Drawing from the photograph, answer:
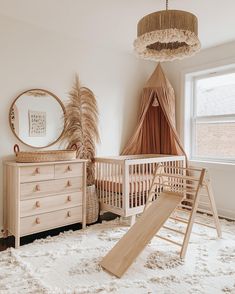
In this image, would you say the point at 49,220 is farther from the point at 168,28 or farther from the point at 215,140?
the point at 215,140

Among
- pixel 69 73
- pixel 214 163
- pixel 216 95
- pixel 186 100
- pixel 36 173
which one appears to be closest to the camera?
pixel 36 173

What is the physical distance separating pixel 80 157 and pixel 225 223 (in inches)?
80.5

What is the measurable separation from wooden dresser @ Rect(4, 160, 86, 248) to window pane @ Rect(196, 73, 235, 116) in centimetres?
216

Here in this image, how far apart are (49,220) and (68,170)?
574mm

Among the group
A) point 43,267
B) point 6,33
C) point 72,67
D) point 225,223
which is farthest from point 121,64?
point 43,267

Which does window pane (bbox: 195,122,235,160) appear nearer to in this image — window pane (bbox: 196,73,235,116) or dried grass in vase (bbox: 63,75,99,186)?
window pane (bbox: 196,73,235,116)

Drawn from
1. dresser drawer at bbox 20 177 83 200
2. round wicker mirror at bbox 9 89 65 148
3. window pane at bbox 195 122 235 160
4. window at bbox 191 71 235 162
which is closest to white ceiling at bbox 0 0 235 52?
window at bbox 191 71 235 162

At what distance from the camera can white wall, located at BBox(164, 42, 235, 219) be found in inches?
140

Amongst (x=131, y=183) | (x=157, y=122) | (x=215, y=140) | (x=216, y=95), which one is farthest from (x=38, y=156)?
(x=216, y=95)

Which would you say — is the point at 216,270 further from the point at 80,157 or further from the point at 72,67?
the point at 72,67

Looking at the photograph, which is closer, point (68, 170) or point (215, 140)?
point (68, 170)

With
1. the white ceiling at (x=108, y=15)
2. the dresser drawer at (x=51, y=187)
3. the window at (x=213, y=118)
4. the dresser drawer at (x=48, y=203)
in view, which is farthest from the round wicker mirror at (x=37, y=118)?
the window at (x=213, y=118)

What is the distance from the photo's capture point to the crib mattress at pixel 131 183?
10.3ft

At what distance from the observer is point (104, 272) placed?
2088mm
